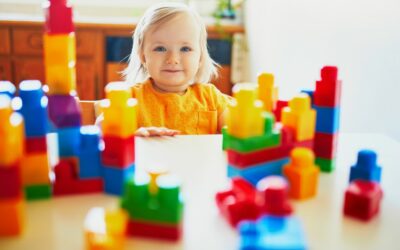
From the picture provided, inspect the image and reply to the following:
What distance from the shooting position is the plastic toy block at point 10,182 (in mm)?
544

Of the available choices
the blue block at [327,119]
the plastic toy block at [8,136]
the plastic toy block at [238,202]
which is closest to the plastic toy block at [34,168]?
the plastic toy block at [8,136]

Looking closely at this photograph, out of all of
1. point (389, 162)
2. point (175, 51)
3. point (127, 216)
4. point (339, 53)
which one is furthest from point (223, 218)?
point (339, 53)

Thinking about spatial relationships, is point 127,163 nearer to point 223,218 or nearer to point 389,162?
point 223,218

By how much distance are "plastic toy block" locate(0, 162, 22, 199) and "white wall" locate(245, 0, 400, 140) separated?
0.96m

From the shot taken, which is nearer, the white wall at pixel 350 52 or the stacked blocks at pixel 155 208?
the stacked blocks at pixel 155 208

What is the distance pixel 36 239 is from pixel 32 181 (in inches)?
4.8

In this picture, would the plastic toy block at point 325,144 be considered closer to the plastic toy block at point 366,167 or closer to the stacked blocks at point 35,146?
the plastic toy block at point 366,167

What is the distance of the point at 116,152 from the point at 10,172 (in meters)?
0.17

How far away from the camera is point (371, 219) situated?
0.66m

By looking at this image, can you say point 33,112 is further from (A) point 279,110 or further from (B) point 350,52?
(B) point 350,52

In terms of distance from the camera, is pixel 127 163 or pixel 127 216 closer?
pixel 127 216

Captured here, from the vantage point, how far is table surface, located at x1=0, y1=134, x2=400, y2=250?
0.58 m

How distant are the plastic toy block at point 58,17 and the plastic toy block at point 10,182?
219mm

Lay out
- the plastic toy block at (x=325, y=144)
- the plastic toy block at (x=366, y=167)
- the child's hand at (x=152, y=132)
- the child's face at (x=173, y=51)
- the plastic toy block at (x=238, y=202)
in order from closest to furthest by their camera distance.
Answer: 1. the plastic toy block at (x=238, y=202)
2. the plastic toy block at (x=366, y=167)
3. the plastic toy block at (x=325, y=144)
4. the child's hand at (x=152, y=132)
5. the child's face at (x=173, y=51)
